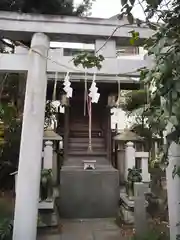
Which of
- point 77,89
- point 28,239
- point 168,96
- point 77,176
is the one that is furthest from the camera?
point 77,89

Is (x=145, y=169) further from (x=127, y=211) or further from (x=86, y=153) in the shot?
(x=127, y=211)

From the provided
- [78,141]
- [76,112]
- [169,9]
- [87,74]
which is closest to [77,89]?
[76,112]

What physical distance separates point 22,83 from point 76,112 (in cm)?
167

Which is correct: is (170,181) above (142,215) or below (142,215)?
above

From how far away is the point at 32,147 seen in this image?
129 inches

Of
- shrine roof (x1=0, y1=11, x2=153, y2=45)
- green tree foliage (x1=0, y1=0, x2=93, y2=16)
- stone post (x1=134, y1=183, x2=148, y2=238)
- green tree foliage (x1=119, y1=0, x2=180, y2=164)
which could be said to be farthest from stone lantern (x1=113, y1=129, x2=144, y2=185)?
green tree foliage (x1=119, y1=0, x2=180, y2=164)

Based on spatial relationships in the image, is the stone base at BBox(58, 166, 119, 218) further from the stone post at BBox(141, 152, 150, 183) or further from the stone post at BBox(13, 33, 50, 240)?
the stone post at BBox(13, 33, 50, 240)

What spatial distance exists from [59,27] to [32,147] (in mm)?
1501

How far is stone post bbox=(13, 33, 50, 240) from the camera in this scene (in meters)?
3.14

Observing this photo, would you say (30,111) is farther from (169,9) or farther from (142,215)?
(142,215)

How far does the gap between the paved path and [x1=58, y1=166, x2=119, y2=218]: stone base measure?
24 centimetres

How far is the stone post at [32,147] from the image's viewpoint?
3.14 m

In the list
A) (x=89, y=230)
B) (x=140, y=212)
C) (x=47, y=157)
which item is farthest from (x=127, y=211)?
(x=47, y=157)

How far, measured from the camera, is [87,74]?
3.54 m
